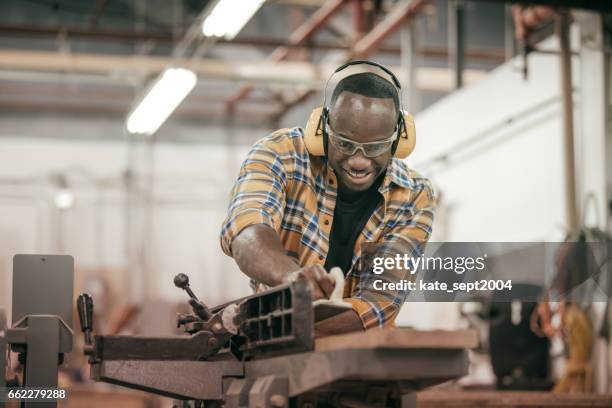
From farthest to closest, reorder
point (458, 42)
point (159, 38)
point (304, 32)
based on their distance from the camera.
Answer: point (304, 32), point (159, 38), point (458, 42)

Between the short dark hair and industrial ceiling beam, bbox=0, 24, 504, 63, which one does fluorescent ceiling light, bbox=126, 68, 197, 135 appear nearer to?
industrial ceiling beam, bbox=0, 24, 504, 63

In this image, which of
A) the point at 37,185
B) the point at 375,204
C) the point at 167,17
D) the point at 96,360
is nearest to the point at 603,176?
the point at 375,204

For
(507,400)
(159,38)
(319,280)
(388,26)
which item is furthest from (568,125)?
(319,280)

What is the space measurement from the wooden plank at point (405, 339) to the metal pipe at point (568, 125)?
4.47m

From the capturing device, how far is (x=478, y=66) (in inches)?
420

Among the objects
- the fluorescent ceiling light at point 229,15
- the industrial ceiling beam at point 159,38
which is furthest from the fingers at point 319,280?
the industrial ceiling beam at point 159,38

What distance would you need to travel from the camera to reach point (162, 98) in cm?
830

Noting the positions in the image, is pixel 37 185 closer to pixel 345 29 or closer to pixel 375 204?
pixel 345 29

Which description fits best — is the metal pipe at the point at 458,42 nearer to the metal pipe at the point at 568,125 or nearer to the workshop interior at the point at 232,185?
the workshop interior at the point at 232,185

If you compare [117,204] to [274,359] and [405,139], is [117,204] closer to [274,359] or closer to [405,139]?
[405,139]

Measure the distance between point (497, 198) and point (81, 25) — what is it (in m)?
5.07

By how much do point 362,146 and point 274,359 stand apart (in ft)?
2.17

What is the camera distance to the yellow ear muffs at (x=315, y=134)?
2.66 metres

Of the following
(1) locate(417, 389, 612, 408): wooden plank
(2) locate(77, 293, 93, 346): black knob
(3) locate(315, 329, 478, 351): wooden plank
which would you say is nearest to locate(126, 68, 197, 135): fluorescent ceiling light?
(1) locate(417, 389, 612, 408): wooden plank
